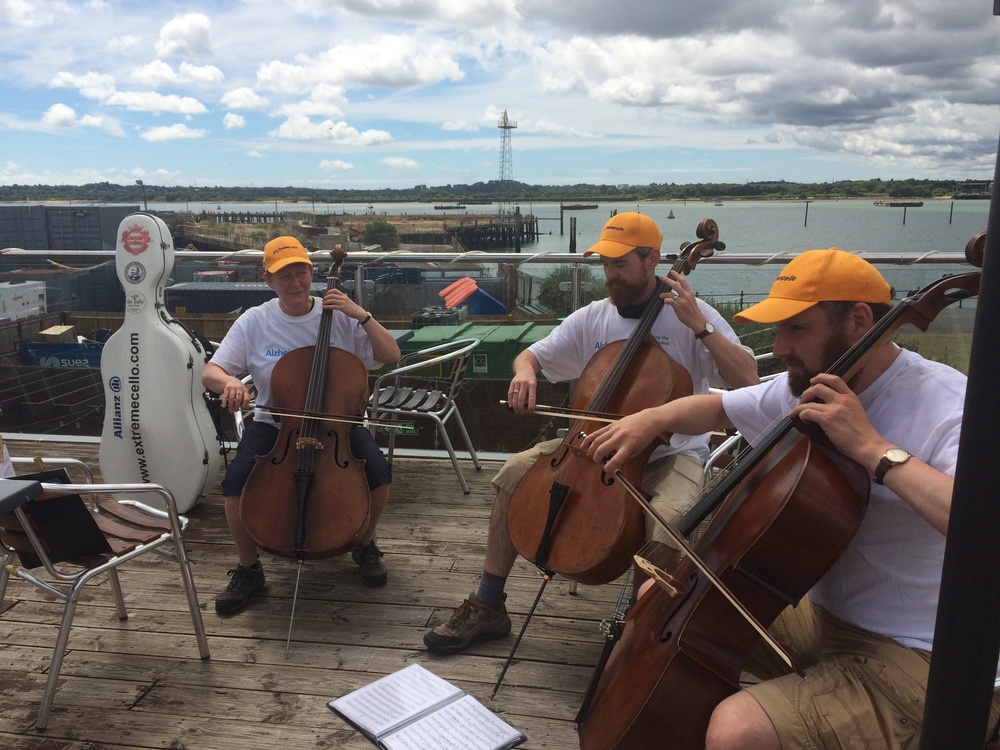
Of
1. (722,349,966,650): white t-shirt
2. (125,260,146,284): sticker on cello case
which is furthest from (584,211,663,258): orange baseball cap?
(125,260,146,284): sticker on cello case

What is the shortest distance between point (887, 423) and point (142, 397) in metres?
3.17

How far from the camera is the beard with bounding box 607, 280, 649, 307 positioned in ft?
8.45

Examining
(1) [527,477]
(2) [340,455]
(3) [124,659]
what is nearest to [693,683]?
(1) [527,477]

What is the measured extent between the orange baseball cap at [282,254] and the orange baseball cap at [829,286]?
1862mm

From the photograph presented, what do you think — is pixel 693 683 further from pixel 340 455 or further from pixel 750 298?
pixel 750 298

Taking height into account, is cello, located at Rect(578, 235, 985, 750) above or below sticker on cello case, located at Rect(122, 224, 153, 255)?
below

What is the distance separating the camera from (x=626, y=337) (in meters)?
2.59

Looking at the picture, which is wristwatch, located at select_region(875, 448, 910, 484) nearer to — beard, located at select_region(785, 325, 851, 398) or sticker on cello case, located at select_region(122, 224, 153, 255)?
beard, located at select_region(785, 325, 851, 398)

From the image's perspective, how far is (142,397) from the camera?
361cm

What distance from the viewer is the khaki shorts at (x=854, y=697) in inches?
53.6

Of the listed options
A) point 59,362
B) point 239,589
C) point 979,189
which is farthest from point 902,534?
point 59,362

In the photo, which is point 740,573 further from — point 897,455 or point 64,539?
point 64,539

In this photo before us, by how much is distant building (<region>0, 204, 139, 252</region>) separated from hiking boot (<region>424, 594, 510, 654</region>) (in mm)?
3897

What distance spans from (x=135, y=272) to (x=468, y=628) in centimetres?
230
